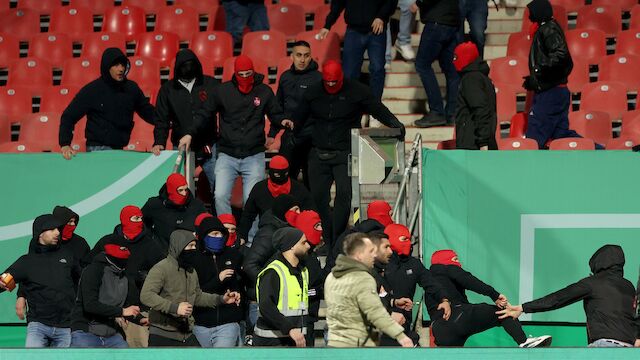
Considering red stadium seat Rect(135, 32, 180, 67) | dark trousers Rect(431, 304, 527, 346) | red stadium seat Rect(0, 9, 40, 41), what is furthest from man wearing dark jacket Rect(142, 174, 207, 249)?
red stadium seat Rect(0, 9, 40, 41)

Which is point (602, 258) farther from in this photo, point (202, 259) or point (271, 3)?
point (271, 3)

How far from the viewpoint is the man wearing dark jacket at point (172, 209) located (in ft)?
42.2

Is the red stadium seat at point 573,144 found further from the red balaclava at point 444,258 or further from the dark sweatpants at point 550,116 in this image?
the red balaclava at point 444,258

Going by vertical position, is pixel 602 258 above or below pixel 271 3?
below

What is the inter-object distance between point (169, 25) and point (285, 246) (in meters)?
8.46

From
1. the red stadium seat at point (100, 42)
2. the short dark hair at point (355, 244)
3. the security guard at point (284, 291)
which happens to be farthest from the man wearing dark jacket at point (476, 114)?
the red stadium seat at point (100, 42)

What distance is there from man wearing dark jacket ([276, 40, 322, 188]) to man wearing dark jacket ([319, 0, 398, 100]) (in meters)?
1.08

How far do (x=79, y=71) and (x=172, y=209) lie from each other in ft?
16.5

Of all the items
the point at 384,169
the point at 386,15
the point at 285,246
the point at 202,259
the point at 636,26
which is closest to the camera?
the point at 285,246

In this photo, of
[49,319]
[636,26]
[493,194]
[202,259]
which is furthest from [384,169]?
[636,26]

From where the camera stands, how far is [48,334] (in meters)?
11.9

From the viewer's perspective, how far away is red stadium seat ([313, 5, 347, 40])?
1741 centimetres

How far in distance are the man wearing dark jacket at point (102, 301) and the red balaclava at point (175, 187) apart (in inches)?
54.6

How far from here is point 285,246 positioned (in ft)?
35.2
